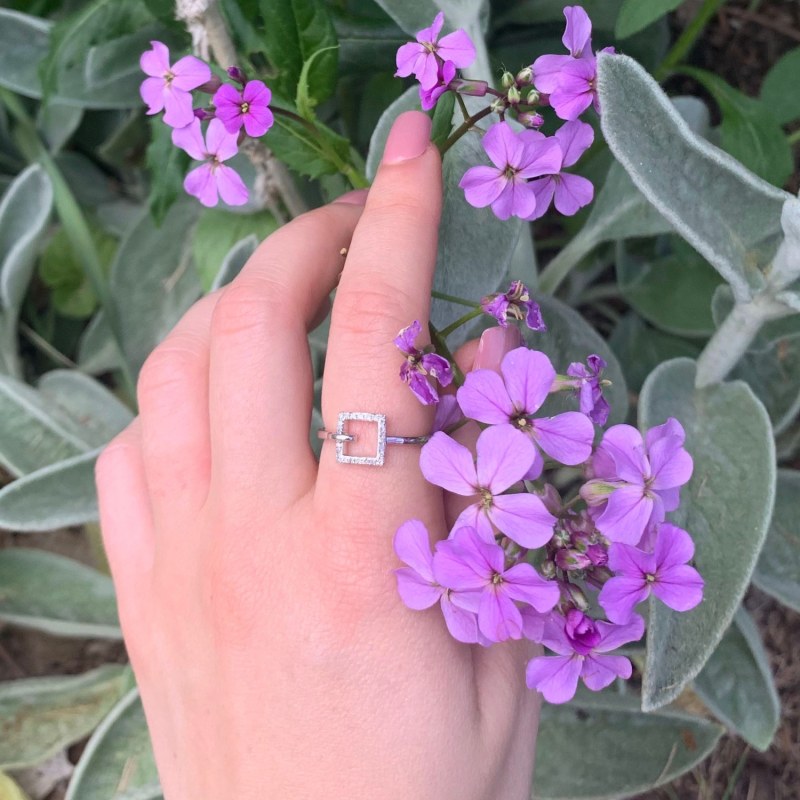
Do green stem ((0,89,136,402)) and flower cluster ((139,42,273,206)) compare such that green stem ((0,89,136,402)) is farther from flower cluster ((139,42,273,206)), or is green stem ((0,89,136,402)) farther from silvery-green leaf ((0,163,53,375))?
flower cluster ((139,42,273,206))

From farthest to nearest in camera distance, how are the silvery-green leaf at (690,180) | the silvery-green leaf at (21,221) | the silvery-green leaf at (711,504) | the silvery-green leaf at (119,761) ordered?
the silvery-green leaf at (21,221) → the silvery-green leaf at (119,761) → the silvery-green leaf at (711,504) → the silvery-green leaf at (690,180)

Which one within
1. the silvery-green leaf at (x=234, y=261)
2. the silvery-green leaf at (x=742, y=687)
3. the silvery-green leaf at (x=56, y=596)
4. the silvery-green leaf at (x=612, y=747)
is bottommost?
the silvery-green leaf at (x=56, y=596)

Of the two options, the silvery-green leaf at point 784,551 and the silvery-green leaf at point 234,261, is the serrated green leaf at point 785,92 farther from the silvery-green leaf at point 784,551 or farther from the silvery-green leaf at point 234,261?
the silvery-green leaf at point 234,261

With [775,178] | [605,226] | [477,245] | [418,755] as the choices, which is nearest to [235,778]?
[418,755]

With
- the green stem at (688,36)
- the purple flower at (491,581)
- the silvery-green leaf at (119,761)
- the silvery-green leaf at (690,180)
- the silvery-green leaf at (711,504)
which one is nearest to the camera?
the purple flower at (491,581)

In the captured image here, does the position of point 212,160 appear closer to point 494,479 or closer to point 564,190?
point 564,190

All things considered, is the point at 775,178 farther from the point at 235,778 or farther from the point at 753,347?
the point at 235,778

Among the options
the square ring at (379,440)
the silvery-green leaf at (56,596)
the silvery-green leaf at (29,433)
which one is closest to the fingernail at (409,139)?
the square ring at (379,440)
